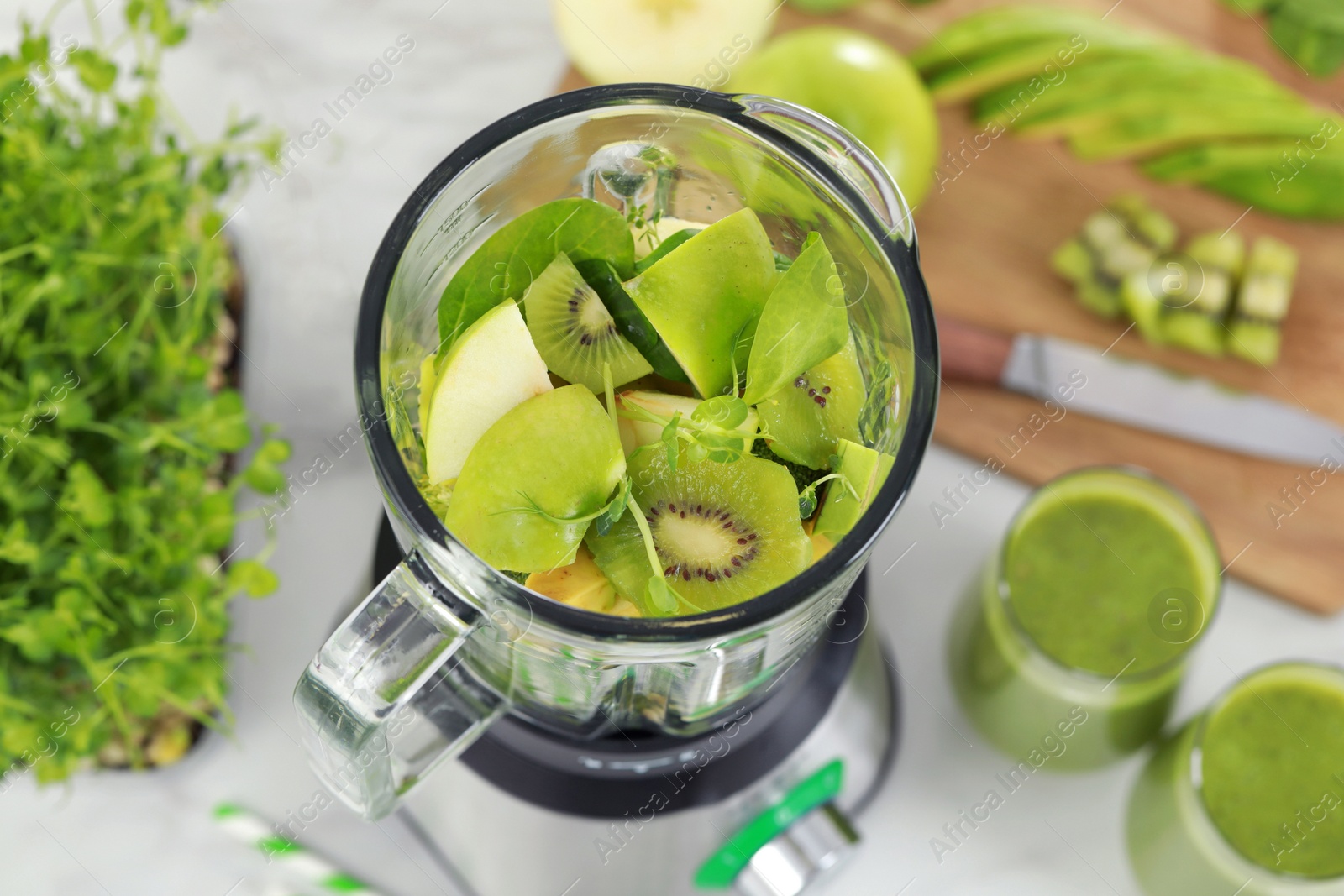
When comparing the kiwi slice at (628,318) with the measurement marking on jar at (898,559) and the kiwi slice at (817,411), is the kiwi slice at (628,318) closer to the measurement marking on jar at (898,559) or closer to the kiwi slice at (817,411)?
the kiwi slice at (817,411)

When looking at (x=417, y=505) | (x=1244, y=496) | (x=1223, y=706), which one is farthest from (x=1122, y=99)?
(x=417, y=505)

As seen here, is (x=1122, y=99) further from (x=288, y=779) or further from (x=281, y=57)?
(x=288, y=779)

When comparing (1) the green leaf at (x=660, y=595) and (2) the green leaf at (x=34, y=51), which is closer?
(1) the green leaf at (x=660, y=595)

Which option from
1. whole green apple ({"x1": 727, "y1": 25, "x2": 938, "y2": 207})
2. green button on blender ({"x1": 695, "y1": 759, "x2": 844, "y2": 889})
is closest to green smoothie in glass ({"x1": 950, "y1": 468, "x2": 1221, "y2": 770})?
green button on blender ({"x1": 695, "y1": 759, "x2": 844, "y2": 889})

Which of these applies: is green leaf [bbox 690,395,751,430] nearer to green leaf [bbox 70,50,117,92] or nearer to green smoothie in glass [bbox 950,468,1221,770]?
green smoothie in glass [bbox 950,468,1221,770]

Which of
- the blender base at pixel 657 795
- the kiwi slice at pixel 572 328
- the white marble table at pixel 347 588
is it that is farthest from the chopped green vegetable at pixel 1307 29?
the kiwi slice at pixel 572 328

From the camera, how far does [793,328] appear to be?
413mm

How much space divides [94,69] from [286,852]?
517 mm

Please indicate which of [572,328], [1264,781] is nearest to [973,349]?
[1264,781]

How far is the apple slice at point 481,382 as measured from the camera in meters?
0.42

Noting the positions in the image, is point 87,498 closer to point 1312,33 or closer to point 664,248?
point 664,248

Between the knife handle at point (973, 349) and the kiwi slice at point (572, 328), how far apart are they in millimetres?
411

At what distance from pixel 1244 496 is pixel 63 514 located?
82 cm

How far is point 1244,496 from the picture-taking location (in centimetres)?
82
